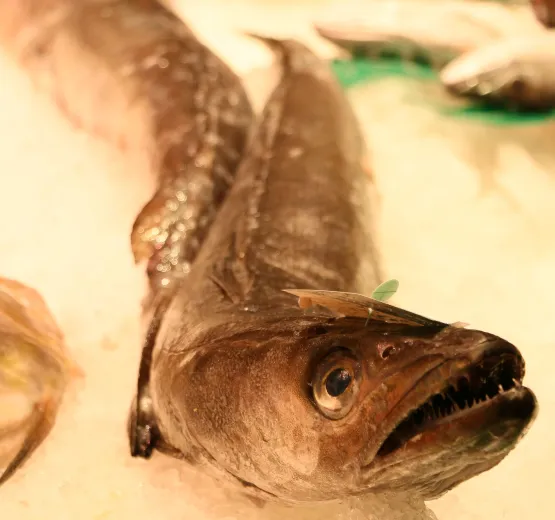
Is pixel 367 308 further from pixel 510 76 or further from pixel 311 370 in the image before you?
pixel 510 76

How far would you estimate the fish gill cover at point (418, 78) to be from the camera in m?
2.88

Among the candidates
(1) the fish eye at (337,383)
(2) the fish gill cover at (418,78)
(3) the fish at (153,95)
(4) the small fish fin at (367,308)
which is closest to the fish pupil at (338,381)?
(1) the fish eye at (337,383)

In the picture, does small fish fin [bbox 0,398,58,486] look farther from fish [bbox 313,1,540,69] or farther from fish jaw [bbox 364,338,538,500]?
fish [bbox 313,1,540,69]

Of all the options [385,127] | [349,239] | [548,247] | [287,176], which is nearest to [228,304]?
[349,239]

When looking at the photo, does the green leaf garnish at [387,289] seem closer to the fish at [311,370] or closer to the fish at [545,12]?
the fish at [311,370]

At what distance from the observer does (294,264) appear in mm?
1534

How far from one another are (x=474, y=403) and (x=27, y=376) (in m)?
1.19

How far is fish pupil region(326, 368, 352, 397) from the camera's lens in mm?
925

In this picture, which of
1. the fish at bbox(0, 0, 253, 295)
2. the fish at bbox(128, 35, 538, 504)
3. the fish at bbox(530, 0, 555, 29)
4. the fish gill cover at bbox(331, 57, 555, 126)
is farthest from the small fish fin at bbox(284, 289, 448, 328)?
the fish at bbox(530, 0, 555, 29)

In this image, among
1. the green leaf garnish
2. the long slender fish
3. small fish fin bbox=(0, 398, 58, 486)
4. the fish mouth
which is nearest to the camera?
the fish mouth

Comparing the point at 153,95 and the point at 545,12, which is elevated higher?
the point at 153,95

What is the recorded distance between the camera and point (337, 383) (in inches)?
36.6

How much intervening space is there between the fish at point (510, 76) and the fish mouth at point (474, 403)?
2.34 meters

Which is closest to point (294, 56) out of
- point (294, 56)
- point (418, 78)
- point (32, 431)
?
point (294, 56)
